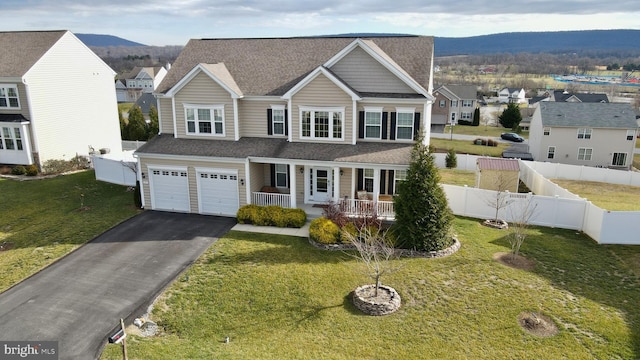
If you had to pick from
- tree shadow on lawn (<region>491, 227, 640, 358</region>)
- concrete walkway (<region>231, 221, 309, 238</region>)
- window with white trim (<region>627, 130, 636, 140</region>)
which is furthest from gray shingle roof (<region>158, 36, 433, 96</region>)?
window with white trim (<region>627, 130, 636, 140</region>)

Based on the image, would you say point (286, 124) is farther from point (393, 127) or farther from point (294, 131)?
point (393, 127)

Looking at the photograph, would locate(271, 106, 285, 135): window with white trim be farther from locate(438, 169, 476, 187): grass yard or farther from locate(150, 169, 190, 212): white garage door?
locate(438, 169, 476, 187): grass yard

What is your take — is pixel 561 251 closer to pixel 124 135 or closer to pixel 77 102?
pixel 77 102

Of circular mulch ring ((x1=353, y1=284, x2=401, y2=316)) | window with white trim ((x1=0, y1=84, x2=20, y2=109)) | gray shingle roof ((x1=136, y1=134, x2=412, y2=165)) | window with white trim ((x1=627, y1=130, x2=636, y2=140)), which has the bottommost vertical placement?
circular mulch ring ((x1=353, y1=284, x2=401, y2=316))

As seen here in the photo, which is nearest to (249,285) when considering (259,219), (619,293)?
(259,219)

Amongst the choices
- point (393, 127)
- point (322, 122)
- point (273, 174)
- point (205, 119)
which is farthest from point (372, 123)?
point (205, 119)

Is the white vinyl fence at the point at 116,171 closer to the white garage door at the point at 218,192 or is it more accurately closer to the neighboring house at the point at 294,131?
the neighboring house at the point at 294,131

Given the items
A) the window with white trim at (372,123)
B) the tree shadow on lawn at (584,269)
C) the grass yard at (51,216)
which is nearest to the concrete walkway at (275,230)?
the window with white trim at (372,123)
